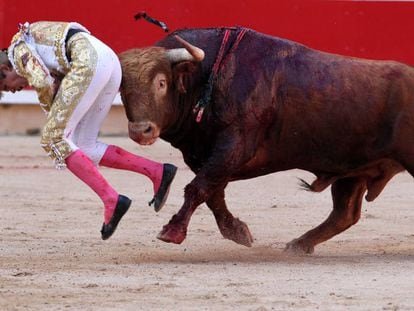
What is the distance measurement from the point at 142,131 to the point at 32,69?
54cm

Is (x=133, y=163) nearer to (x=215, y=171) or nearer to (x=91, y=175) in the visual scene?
(x=91, y=175)

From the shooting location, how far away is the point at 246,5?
450 inches

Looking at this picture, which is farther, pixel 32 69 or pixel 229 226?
pixel 229 226

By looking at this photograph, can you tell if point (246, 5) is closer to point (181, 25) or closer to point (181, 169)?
point (181, 25)

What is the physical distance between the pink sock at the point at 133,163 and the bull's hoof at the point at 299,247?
38.5 inches

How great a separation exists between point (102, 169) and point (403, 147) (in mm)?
3942

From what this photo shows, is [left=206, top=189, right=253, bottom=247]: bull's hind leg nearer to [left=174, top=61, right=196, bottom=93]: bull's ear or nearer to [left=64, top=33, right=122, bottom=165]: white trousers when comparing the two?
[left=174, top=61, right=196, bottom=93]: bull's ear

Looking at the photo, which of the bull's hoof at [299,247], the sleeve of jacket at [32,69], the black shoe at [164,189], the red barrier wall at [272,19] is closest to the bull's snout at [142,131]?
the black shoe at [164,189]

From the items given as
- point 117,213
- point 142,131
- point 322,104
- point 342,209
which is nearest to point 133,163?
point 142,131

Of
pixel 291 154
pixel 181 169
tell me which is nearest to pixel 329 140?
pixel 291 154

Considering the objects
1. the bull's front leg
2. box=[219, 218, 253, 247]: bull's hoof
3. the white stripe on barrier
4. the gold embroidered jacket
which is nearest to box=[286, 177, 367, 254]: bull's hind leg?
box=[219, 218, 253, 247]: bull's hoof

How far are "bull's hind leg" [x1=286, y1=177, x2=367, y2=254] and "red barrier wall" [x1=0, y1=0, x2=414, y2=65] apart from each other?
487 centimetres

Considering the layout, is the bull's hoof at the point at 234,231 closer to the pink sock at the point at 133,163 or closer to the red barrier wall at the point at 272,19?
the pink sock at the point at 133,163

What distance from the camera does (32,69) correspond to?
5.60 m
